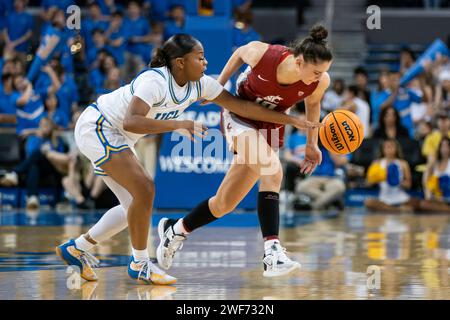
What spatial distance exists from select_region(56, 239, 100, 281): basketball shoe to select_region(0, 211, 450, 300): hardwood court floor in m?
0.13

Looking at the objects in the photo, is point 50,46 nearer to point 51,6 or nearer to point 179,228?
point 51,6

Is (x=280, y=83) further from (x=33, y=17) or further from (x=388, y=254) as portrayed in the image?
(x=33, y=17)

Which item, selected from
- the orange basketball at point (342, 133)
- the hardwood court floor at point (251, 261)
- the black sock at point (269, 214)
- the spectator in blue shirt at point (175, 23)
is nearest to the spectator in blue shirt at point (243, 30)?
the spectator in blue shirt at point (175, 23)

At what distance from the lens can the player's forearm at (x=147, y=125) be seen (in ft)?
19.3

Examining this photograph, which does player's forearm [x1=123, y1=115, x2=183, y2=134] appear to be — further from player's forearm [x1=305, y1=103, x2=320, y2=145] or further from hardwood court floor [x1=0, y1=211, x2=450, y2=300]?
player's forearm [x1=305, y1=103, x2=320, y2=145]

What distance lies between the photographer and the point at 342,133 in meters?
6.71

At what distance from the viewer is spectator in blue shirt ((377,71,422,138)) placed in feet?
49.8

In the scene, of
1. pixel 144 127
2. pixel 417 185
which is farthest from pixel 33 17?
pixel 144 127

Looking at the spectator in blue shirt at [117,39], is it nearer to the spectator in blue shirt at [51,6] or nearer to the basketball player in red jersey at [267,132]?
the spectator in blue shirt at [51,6]

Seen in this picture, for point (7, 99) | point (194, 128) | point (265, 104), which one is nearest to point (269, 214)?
point (265, 104)
